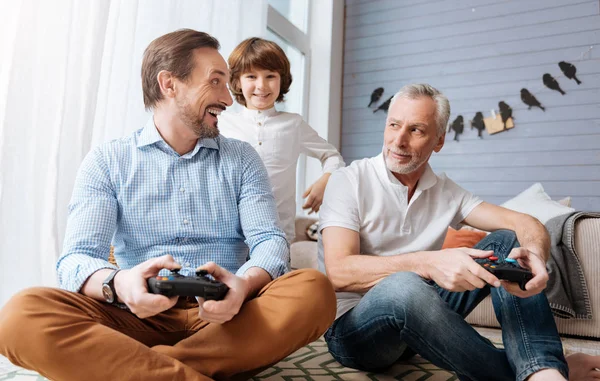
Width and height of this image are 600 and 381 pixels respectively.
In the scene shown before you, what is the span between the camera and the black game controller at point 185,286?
3.30 ft

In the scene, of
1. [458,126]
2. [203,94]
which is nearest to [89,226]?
[203,94]

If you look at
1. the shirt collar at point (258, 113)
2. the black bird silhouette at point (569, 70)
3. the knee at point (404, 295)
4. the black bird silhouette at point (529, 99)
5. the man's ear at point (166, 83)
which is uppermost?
the black bird silhouette at point (569, 70)

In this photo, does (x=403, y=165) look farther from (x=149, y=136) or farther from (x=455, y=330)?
(x=149, y=136)

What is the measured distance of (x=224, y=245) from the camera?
4.69 feet

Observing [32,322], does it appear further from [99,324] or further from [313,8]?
[313,8]

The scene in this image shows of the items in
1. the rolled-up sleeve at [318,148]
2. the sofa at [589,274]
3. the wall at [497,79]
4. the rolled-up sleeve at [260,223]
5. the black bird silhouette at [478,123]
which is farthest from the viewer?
the black bird silhouette at [478,123]

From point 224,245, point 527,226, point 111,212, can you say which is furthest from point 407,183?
point 111,212

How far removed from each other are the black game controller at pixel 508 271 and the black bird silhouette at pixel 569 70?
2709 millimetres

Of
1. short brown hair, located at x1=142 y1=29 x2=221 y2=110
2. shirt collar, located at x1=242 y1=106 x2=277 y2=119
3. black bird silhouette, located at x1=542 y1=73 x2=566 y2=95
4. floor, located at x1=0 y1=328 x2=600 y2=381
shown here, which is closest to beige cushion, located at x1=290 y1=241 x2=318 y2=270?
shirt collar, located at x1=242 y1=106 x2=277 y2=119

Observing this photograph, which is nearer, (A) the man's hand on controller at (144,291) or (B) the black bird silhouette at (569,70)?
(A) the man's hand on controller at (144,291)

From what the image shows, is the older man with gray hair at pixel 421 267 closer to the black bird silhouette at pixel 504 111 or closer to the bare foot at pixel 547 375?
the bare foot at pixel 547 375

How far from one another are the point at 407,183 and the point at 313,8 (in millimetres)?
2956

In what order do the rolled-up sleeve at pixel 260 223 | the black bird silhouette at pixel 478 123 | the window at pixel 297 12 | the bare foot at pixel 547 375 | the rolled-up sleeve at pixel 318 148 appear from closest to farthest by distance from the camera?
the bare foot at pixel 547 375 < the rolled-up sleeve at pixel 260 223 < the rolled-up sleeve at pixel 318 148 < the black bird silhouette at pixel 478 123 < the window at pixel 297 12

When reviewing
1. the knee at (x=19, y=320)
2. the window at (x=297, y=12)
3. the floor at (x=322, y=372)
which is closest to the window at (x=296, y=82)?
the window at (x=297, y=12)
